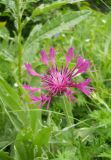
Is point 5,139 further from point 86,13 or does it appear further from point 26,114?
point 86,13

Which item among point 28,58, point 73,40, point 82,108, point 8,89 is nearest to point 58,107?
point 82,108

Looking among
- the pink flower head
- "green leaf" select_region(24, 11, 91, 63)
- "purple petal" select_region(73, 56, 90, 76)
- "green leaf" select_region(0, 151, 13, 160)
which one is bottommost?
"green leaf" select_region(0, 151, 13, 160)

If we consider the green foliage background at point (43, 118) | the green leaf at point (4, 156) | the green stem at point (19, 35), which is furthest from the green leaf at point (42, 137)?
the green stem at point (19, 35)

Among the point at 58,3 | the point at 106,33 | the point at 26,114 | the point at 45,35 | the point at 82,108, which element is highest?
the point at 58,3

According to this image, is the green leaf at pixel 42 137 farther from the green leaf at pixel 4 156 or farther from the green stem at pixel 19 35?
the green stem at pixel 19 35

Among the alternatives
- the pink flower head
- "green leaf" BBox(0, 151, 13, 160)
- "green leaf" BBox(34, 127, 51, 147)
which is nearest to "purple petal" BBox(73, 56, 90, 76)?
the pink flower head

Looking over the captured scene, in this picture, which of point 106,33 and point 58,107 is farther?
point 106,33

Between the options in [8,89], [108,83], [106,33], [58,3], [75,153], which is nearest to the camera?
[75,153]

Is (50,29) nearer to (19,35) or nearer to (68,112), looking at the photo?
(19,35)

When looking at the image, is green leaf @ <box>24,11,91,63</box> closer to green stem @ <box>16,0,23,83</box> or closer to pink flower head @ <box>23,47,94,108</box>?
green stem @ <box>16,0,23,83</box>
